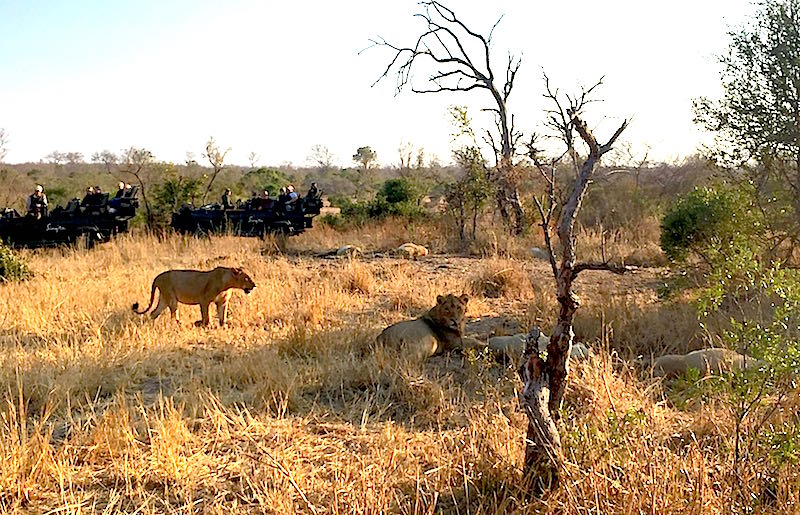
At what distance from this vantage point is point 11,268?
1016 cm

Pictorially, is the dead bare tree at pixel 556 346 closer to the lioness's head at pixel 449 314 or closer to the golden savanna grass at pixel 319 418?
the golden savanna grass at pixel 319 418

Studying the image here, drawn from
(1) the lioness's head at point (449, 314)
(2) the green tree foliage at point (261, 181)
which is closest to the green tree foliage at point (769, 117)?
(1) the lioness's head at point (449, 314)

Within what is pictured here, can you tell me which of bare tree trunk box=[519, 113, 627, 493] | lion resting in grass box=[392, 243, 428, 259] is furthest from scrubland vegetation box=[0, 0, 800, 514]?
lion resting in grass box=[392, 243, 428, 259]

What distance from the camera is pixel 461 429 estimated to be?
4.44 m

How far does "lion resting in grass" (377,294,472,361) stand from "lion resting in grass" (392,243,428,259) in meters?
7.44

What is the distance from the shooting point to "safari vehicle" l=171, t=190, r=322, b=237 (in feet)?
54.7

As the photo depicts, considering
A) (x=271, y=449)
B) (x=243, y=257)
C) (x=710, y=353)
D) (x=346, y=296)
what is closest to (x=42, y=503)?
(x=271, y=449)

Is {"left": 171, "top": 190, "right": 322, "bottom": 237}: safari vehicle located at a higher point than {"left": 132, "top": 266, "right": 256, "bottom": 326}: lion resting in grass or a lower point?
higher

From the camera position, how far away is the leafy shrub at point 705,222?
7871mm

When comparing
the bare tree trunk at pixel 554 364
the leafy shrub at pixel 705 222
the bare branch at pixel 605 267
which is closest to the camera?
the bare branch at pixel 605 267

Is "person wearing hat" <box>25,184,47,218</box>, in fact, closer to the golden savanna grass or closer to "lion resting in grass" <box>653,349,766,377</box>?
the golden savanna grass

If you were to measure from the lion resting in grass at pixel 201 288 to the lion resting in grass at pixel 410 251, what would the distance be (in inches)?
265

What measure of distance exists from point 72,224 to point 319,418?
12227 millimetres

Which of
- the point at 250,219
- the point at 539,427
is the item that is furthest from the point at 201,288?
the point at 250,219
